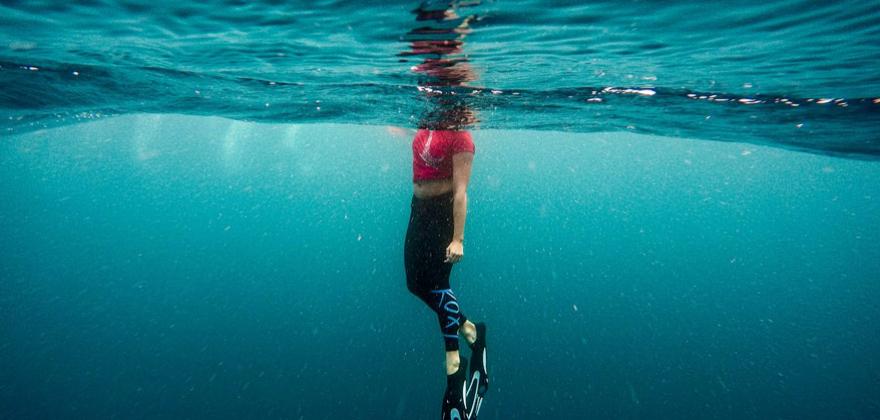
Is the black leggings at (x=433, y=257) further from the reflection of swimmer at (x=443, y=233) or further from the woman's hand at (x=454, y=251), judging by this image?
the woman's hand at (x=454, y=251)

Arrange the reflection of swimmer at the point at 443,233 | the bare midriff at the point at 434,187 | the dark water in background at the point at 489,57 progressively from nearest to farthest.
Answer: the dark water in background at the point at 489,57
the reflection of swimmer at the point at 443,233
the bare midriff at the point at 434,187

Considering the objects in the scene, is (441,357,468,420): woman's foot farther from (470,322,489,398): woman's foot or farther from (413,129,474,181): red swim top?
(413,129,474,181): red swim top

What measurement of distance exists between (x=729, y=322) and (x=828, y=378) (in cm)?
2001

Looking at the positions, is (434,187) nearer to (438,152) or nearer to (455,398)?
(438,152)

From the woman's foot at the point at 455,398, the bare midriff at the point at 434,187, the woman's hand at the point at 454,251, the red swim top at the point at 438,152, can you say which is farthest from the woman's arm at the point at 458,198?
the woman's foot at the point at 455,398

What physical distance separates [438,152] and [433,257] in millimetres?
1174

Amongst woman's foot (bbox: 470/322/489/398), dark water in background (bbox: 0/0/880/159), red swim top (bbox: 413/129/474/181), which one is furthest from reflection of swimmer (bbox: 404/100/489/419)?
dark water in background (bbox: 0/0/880/159)

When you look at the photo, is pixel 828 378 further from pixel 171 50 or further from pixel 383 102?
pixel 171 50

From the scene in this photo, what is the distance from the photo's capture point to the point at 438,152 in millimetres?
4047

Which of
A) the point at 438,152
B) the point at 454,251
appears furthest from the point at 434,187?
the point at 454,251

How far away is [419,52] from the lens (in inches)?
190

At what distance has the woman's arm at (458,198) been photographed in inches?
147

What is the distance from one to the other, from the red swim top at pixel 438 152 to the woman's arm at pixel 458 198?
0.11 meters

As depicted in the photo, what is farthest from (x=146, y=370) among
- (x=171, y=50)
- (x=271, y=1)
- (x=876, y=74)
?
(x=876, y=74)
